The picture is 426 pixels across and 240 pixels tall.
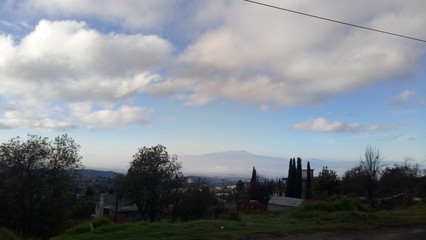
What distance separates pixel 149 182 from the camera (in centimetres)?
3256

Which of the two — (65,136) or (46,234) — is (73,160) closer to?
(65,136)

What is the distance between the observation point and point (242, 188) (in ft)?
257

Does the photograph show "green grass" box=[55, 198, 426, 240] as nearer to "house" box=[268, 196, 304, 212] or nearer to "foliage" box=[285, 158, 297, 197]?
"house" box=[268, 196, 304, 212]

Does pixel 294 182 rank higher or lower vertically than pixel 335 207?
higher

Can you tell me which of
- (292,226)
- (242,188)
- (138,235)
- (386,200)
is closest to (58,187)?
(138,235)

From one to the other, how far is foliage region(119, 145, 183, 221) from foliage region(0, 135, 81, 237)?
11.9 metres

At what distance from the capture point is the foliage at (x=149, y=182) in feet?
106

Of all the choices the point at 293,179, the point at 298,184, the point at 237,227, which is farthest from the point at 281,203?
the point at 237,227

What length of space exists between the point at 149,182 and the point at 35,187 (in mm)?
14029

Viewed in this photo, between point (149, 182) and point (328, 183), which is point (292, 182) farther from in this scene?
point (149, 182)

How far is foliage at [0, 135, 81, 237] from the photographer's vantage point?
18.1 metres

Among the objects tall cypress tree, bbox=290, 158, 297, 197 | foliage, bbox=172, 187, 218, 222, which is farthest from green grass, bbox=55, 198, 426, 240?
tall cypress tree, bbox=290, 158, 297, 197

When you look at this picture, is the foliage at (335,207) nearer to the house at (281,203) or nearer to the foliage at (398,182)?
the foliage at (398,182)

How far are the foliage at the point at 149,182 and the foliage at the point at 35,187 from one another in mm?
11902
